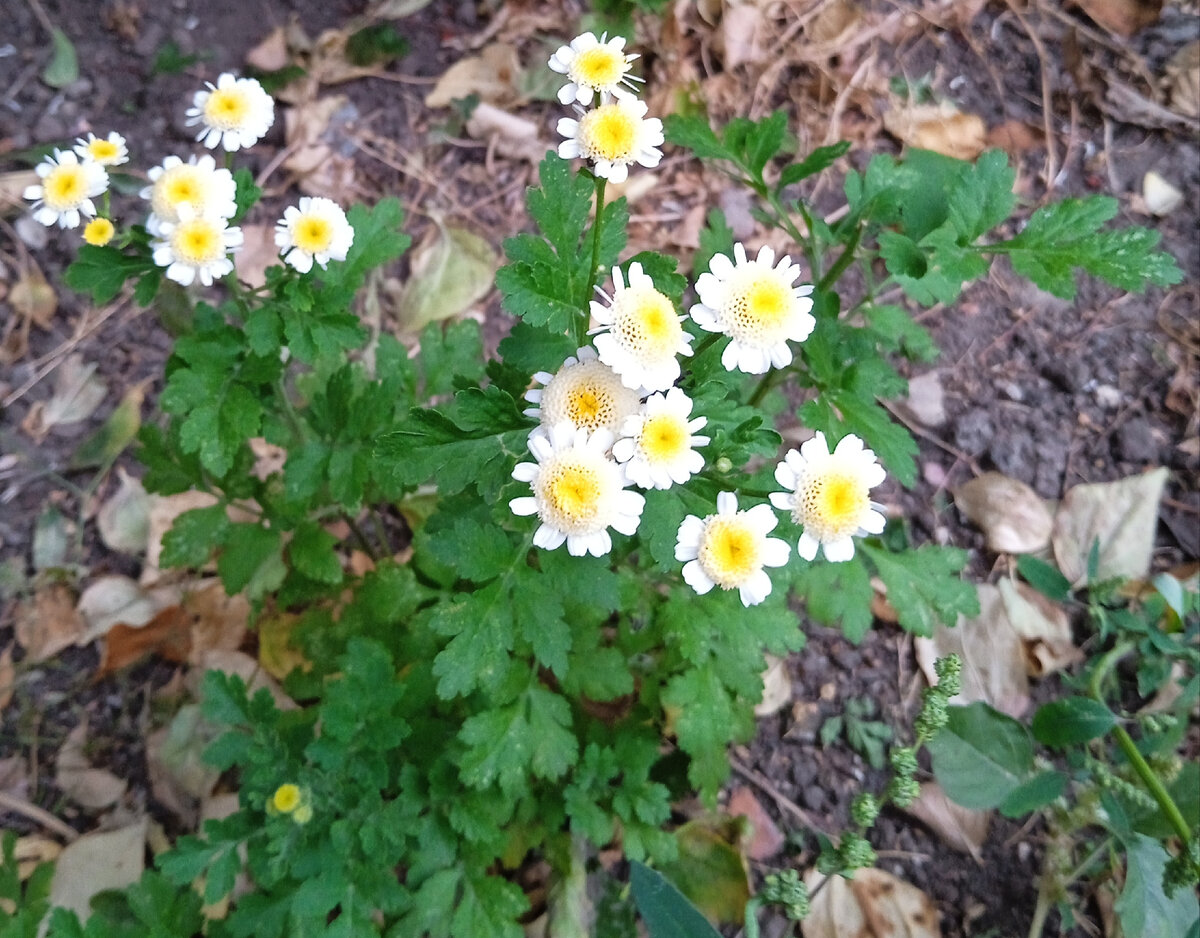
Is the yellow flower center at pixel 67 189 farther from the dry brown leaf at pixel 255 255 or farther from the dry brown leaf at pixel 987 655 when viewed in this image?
the dry brown leaf at pixel 987 655

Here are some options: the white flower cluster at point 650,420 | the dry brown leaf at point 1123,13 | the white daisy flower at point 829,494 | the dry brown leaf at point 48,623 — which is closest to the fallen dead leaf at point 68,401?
the dry brown leaf at point 48,623

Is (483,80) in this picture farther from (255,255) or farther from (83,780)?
(83,780)

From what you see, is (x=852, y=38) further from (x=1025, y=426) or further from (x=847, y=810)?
(x=847, y=810)

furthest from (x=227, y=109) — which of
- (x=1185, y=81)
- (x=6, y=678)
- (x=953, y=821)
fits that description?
(x=1185, y=81)

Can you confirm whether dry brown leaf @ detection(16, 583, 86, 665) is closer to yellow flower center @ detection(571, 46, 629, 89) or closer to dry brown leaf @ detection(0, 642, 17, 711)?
dry brown leaf @ detection(0, 642, 17, 711)

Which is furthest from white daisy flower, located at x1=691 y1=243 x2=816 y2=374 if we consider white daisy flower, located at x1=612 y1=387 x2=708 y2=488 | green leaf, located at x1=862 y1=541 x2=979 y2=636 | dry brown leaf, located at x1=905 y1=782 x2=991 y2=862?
dry brown leaf, located at x1=905 y1=782 x2=991 y2=862
